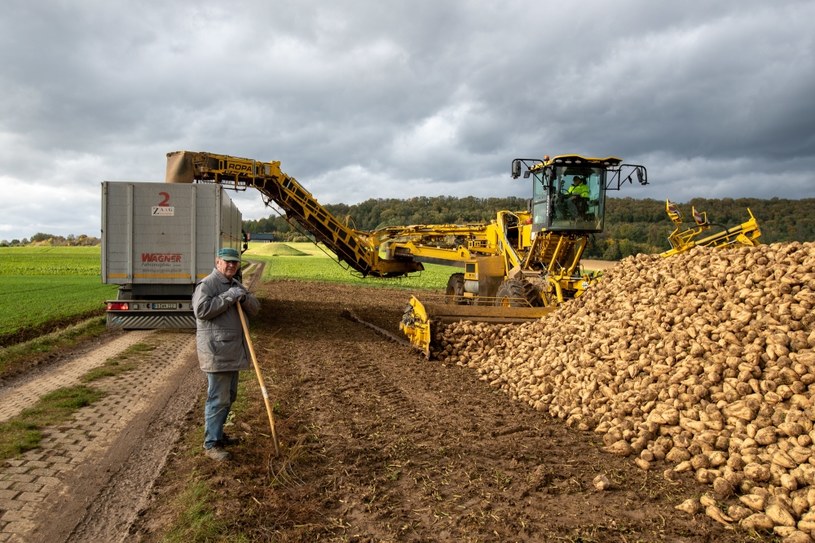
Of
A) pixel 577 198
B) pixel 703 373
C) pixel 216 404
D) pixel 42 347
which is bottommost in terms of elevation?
pixel 42 347

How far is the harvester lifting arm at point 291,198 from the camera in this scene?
47.4 ft

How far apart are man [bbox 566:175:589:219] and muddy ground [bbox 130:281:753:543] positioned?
17.6 ft

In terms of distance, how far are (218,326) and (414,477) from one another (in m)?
2.15

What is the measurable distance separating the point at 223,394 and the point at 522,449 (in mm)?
2888

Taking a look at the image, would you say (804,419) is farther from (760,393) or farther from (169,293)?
(169,293)

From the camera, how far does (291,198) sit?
16016 millimetres

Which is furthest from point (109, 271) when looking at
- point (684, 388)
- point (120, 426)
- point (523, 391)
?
point (684, 388)

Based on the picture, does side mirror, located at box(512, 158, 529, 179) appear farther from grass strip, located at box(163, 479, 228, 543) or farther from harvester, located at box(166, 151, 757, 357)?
grass strip, located at box(163, 479, 228, 543)

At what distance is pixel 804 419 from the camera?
4621 millimetres

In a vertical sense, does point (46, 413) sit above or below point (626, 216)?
below

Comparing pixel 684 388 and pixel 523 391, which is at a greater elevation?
pixel 684 388

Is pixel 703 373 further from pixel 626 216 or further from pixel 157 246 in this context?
pixel 626 216

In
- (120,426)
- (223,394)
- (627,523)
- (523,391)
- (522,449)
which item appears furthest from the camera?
(523,391)

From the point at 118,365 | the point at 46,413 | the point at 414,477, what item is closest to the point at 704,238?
the point at 414,477
